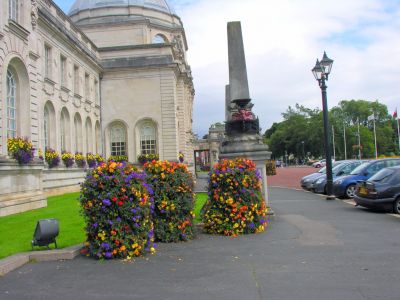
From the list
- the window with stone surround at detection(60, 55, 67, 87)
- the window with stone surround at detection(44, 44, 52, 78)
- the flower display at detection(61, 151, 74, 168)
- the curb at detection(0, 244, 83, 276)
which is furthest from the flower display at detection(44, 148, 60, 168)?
the curb at detection(0, 244, 83, 276)

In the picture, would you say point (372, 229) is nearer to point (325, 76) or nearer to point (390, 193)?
point (390, 193)

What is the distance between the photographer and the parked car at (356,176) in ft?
58.7

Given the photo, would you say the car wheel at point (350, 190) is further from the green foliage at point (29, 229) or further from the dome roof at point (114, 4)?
the dome roof at point (114, 4)

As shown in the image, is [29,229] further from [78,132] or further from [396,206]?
[78,132]

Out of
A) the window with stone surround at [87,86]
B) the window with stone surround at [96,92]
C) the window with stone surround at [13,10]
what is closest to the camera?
the window with stone surround at [13,10]

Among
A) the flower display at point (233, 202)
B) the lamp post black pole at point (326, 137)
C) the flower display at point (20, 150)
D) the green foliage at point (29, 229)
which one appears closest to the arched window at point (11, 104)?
the flower display at point (20, 150)

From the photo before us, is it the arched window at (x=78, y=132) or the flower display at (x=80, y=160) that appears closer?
the flower display at (x=80, y=160)

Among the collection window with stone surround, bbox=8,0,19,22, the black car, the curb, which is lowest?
the curb

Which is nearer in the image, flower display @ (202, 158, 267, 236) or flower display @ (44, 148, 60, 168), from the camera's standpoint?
flower display @ (202, 158, 267, 236)

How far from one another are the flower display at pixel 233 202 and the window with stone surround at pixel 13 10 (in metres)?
10.4

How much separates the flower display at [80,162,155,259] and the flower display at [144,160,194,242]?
3.80ft

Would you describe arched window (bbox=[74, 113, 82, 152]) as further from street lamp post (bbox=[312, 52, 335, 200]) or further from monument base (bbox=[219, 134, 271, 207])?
monument base (bbox=[219, 134, 271, 207])

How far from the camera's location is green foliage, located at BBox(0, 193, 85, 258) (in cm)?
812

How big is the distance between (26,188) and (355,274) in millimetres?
11964
